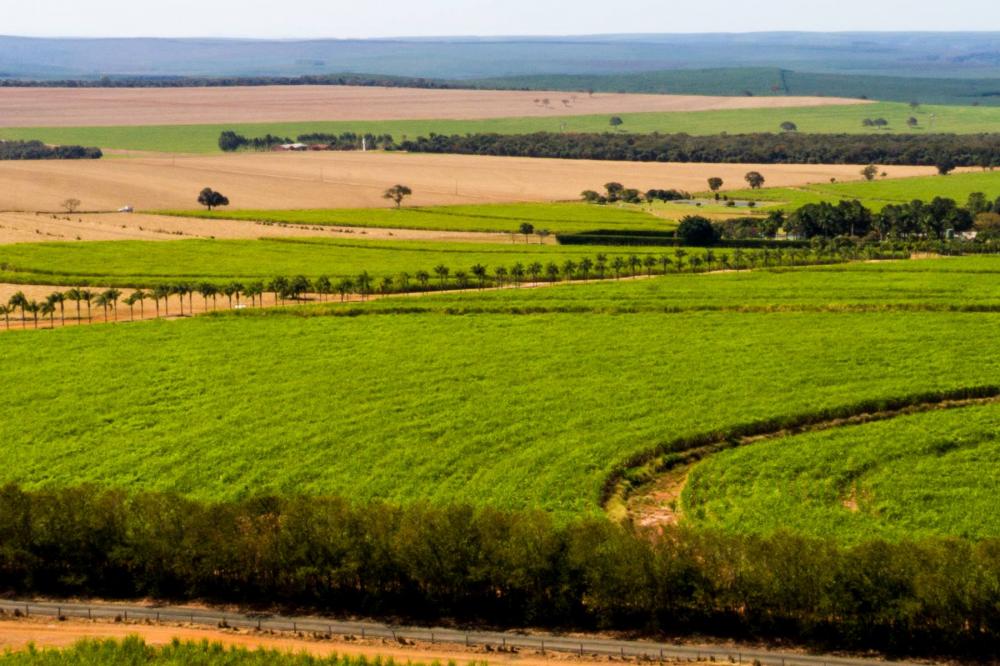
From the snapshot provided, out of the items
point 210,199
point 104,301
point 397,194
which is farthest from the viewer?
point 397,194

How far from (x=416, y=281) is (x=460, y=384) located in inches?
1276

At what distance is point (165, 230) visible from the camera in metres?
131

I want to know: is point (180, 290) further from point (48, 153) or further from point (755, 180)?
point (48, 153)

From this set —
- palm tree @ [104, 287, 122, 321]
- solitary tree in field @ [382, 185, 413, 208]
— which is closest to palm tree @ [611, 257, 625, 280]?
palm tree @ [104, 287, 122, 321]

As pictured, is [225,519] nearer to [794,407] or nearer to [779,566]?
[779,566]

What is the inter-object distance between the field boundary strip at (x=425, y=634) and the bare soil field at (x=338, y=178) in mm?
105780

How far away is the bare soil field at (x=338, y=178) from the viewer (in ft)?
504

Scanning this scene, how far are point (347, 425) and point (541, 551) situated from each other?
19195 millimetres

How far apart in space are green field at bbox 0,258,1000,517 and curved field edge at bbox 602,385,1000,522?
1.68 ft

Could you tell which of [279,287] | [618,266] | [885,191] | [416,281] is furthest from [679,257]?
[885,191]

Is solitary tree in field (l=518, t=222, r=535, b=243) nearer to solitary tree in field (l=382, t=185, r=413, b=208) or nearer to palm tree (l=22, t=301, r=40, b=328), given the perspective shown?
solitary tree in field (l=382, t=185, r=413, b=208)

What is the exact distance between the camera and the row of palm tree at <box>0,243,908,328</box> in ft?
295

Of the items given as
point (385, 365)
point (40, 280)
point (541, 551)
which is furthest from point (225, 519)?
point (40, 280)

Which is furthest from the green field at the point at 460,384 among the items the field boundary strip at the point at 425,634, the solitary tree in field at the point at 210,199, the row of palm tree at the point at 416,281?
the solitary tree in field at the point at 210,199
